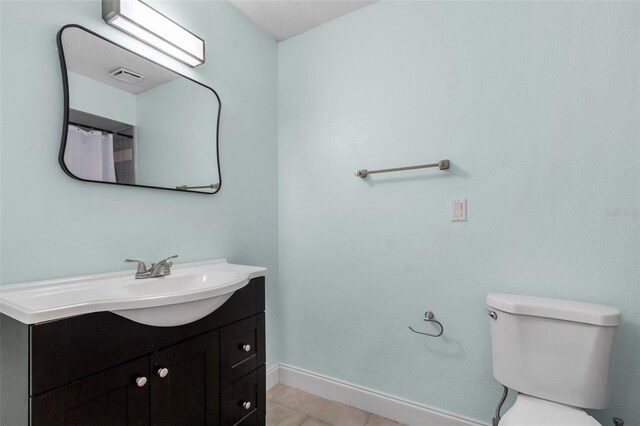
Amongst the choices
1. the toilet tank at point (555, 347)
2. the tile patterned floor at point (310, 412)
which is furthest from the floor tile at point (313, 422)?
the toilet tank at point (555, 347)

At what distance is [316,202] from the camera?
1.96 metres

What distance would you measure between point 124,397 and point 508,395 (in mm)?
1542

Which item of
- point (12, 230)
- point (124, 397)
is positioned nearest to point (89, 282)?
point (12, 230)

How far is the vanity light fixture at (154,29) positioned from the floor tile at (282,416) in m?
1.91

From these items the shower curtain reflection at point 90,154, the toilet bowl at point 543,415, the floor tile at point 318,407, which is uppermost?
the shower curtain reflection at point 90,154

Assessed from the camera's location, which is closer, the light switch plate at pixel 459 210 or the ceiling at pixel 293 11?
the light switch plate at pixel 459 210

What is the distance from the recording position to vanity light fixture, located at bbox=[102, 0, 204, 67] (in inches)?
46.9

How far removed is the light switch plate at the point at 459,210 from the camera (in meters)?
1.49

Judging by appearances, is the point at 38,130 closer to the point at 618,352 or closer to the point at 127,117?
the point at 127,117

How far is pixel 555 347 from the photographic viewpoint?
1.16 m

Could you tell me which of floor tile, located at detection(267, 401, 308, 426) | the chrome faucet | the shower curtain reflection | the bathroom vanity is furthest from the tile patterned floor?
the shower curtain reflection

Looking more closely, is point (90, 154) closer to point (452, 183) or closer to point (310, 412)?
point (452, 183)

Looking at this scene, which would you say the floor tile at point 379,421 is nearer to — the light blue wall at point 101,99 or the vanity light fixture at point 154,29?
the light blue wall at point 101,99

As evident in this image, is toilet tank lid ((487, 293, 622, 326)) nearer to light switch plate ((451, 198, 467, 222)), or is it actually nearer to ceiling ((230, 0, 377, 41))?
light switch plate ((451, 198, 467, 222))
